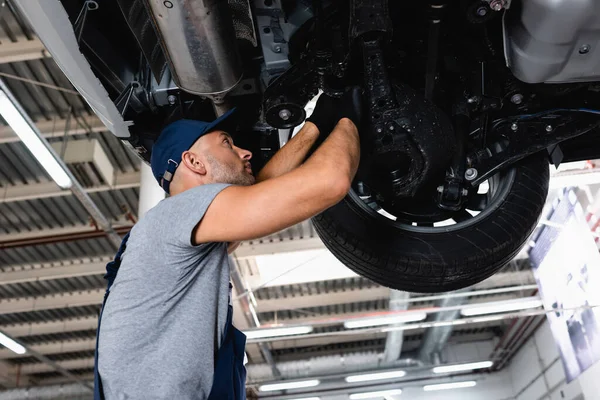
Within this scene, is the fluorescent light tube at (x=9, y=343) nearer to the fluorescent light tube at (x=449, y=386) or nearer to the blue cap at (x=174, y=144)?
the blue cap at (x=174, y=144)

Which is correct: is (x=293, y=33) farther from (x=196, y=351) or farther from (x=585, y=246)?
(x=585, y=246)

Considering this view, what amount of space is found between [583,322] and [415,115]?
646 centimetres

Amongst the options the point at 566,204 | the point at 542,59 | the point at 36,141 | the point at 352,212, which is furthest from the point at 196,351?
the point at 566,204

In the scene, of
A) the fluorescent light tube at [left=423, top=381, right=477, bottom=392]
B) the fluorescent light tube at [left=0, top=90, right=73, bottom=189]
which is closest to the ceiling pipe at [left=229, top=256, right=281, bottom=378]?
the fluorescent light tube at [left=0, top=90, right=73, bottom=189]

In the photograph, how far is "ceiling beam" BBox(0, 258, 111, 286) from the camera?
874 centimetres

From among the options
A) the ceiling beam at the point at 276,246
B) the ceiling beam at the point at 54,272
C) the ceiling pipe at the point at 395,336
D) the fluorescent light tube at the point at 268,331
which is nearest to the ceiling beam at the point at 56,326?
the ceiling beam at the point at 54,272

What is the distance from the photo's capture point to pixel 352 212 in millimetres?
2148

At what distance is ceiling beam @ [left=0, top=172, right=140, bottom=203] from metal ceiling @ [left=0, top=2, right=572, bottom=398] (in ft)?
0.04

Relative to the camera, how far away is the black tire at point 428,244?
2.07 metres

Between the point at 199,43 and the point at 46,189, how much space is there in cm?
623

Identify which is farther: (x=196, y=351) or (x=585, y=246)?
(x=585, y=246)

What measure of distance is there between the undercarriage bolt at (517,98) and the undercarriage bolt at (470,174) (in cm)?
31

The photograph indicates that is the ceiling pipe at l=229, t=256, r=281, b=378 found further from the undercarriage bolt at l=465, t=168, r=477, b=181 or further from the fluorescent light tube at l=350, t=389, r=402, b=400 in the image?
the undercarriage bolt at l=465, t=168, r=477, b=181

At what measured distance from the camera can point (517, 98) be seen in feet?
7.23
